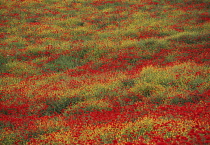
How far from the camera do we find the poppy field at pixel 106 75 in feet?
16.4

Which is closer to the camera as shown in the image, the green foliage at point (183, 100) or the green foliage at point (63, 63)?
the green foliage at point (183, 100)

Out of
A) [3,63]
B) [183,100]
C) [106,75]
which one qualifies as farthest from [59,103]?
[3,63]

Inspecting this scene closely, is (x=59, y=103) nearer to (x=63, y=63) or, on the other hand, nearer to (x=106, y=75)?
(x=106, y=75)

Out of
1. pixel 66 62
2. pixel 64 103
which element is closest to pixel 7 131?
pixel 64 103

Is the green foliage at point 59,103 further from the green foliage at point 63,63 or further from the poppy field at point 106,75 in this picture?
the green foliage at point 63,63

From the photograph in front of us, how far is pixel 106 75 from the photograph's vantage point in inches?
376

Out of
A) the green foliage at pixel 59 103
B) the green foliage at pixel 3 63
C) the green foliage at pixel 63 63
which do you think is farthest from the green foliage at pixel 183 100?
the green foliage at pixel 3 63

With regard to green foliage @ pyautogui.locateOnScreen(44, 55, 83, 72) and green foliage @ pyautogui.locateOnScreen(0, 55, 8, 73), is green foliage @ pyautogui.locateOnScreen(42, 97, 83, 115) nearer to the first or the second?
green foliage @ pyautogui.locateOnScreen(44, 55, 83, 72)

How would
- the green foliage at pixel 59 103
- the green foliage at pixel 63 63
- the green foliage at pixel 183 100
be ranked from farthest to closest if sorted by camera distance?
the green foliage at pixel 63 63 → the green foliage at pixel 59 103 → the green foliage at pixel 183 100

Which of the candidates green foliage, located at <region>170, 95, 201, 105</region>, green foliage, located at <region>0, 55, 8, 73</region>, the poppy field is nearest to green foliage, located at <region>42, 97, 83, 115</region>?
the poppy field

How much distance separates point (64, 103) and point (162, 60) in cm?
528

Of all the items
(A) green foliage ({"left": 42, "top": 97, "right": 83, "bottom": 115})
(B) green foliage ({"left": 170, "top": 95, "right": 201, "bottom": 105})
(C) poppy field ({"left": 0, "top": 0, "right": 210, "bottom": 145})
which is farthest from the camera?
(A) green foliage ({"left": 42, "top": 97, "right": 83, "bottom": 115})

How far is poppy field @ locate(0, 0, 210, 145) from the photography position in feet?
16.4

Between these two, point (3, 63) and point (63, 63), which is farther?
point (3, 63)
